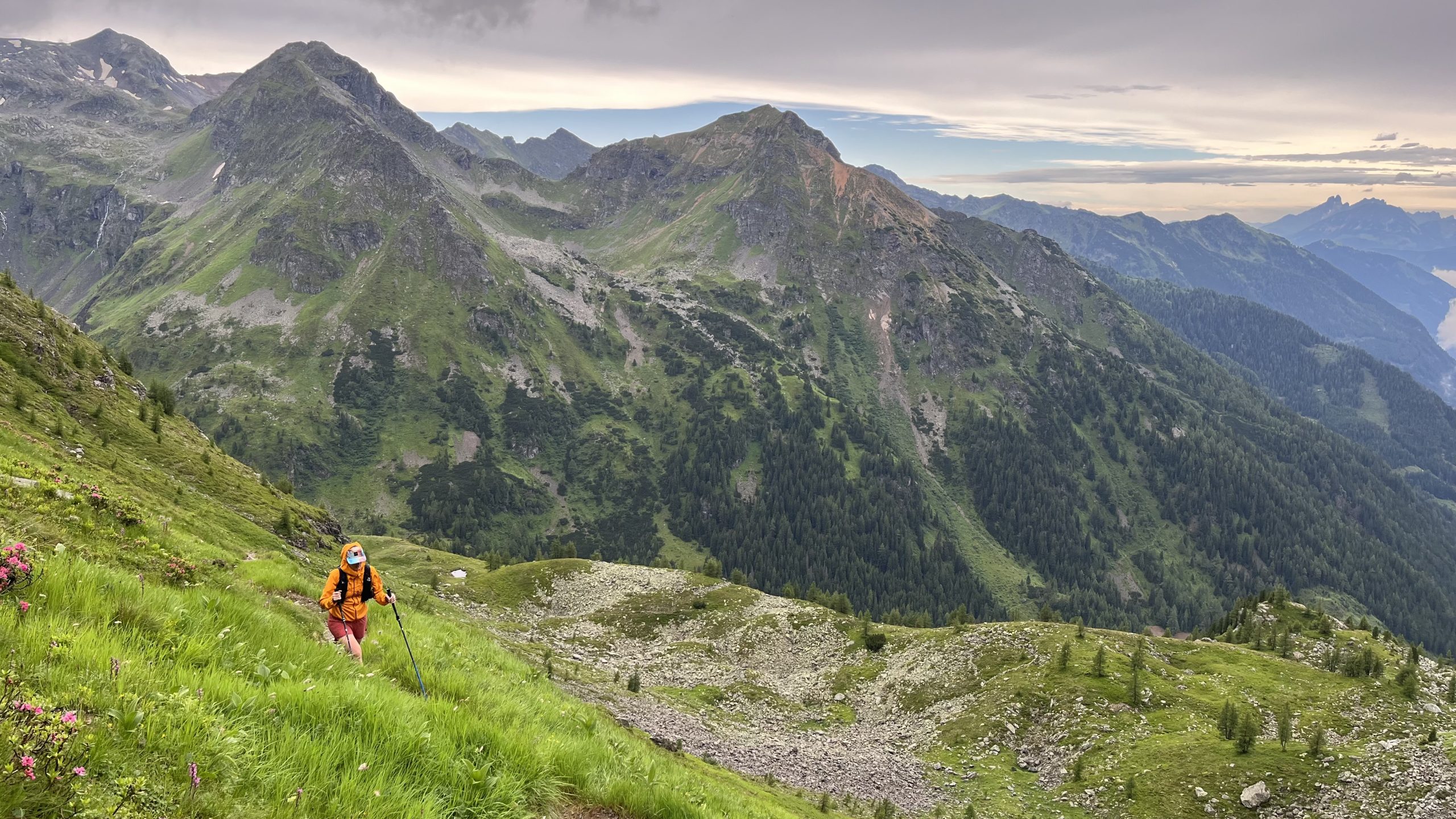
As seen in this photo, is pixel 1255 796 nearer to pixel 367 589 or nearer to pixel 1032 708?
pixel 1032 708

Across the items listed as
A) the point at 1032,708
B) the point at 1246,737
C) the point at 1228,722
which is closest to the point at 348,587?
the point at 1246,737

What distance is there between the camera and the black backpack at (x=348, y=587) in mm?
13195

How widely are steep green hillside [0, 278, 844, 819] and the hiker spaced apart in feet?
1.50

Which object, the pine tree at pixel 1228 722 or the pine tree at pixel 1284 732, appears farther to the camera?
the pine tree at pixel 1228 722

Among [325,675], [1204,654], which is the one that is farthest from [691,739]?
[1204,654]

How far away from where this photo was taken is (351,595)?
43.7 ft

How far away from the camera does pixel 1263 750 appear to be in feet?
121

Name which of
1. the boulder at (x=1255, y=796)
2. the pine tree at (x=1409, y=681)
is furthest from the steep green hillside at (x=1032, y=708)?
the boulder at (x=1255, y=796)

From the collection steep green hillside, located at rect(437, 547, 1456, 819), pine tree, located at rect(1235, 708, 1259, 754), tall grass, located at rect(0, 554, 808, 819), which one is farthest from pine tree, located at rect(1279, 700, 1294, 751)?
tall grass, located at rect(0, 554, 808, 819)

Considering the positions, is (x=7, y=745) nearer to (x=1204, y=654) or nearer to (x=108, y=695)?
(x=108, y=695)

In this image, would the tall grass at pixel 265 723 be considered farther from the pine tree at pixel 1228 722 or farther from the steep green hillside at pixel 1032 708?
the pine tree at pixel 1228 722

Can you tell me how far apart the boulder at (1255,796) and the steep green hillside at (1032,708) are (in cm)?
31

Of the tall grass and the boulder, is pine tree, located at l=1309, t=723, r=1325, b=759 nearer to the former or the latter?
the boulder

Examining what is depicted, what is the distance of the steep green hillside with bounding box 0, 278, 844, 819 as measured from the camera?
4.20 m
